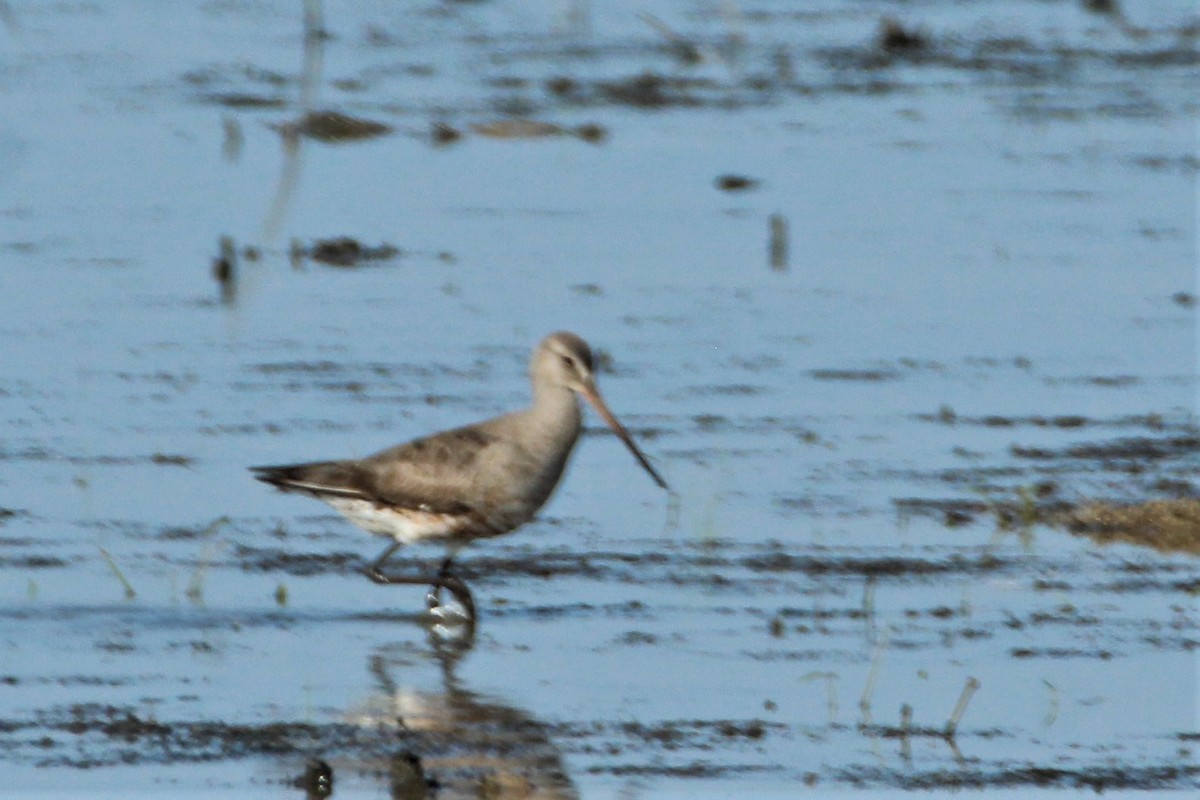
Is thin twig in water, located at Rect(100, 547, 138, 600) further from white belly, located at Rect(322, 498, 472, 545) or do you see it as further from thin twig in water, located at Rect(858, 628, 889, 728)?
thin twig in water, located at Rect(858, 628, 889, 728)

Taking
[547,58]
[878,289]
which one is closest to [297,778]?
[878,289]

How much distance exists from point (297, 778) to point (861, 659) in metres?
2.04

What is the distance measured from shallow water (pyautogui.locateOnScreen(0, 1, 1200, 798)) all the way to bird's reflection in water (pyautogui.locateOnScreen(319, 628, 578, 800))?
0.02m

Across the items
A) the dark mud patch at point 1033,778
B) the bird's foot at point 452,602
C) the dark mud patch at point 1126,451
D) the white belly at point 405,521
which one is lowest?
the bird's foot at point 452,602

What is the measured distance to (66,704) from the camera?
25.3 ft

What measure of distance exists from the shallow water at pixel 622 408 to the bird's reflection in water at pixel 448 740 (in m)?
0.02

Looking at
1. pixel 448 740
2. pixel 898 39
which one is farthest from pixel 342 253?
pixel 898 39

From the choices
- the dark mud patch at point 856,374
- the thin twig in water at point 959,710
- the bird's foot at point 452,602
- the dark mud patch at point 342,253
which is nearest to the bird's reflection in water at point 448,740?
the bird's foot at point 452,602

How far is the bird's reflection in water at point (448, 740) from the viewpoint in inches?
276

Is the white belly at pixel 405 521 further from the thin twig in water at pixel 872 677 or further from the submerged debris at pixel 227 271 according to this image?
the submerged debris at pixel 227 271

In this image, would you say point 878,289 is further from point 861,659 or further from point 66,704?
point 66,704

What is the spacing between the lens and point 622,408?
1190cm

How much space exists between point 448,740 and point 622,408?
178 inches

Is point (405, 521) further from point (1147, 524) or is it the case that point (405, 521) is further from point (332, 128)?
point (332, 128)
